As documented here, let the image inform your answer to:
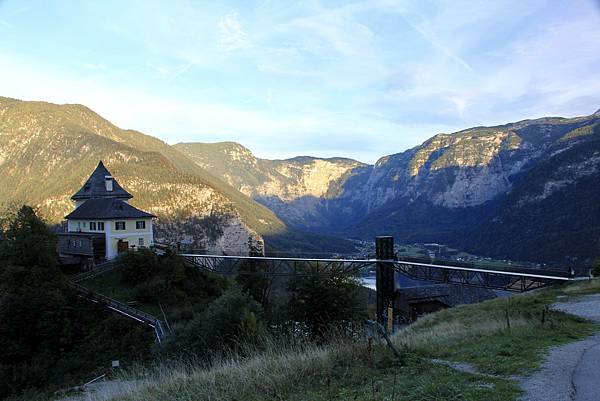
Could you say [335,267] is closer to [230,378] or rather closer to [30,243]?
[30,243]

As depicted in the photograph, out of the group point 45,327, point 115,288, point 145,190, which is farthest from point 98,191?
point 145,190

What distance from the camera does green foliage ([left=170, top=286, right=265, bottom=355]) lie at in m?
18.9

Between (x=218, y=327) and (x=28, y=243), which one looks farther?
(x=28, y=243)

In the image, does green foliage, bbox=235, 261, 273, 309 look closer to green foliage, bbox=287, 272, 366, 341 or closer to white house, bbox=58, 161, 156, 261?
green foliage, bbox=287, 272, 366, 341

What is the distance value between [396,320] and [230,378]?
34.6 metres

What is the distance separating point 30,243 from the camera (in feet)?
112

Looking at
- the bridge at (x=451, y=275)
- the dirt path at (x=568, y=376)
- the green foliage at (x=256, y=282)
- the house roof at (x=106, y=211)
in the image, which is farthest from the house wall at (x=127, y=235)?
the dirt path at (x=568, y=376)

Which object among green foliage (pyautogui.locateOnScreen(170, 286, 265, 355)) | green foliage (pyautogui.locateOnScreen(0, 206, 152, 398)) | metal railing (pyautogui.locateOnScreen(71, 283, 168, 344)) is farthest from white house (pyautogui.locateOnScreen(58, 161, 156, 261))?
green foliage (pyautogui.locateOnScreen(170, 286, 265, 355))

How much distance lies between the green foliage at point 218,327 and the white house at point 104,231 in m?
21.8

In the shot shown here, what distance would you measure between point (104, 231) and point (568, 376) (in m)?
41.2

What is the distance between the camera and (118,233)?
4266cm

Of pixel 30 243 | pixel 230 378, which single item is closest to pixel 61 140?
pixel 30 243

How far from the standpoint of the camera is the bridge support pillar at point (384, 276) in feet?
Answer: 85.8

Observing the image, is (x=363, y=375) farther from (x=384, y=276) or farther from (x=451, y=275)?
(x=451, y=275)
